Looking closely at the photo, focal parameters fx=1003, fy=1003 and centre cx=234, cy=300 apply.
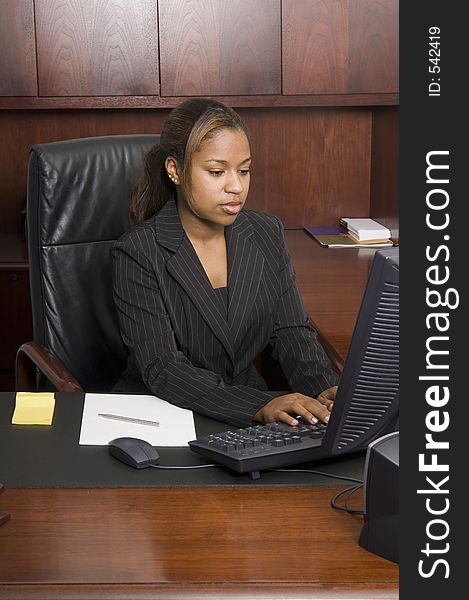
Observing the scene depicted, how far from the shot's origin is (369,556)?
132cm

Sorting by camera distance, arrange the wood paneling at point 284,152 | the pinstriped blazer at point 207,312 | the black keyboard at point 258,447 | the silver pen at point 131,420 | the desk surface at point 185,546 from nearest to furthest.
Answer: the desk surface at point 185,546
the black keyboard at point 258,447
the silver pen at point 131,420
the pinstriped blazer at point 207,312
the wood paneling at point 284,152

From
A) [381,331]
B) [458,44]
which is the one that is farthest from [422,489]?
[458,44]

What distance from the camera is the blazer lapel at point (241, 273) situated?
7.70 ft

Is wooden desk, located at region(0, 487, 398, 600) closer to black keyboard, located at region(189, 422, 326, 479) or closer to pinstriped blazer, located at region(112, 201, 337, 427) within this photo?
black keyboard, located at region(189, 422, 326, 479)

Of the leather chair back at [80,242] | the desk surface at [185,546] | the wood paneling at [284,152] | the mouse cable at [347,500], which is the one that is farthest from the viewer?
the wood paneling at [284,152]

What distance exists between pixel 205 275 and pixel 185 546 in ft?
3.44

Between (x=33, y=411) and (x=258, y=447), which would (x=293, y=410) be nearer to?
(x=258, y=447)

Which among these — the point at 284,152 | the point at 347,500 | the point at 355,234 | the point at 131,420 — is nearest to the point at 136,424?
the point at 131,420

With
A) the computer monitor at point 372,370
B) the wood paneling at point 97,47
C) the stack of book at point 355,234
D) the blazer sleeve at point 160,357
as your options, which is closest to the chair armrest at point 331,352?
the blazer sleeve at point 160,357

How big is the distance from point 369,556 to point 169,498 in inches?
13.0

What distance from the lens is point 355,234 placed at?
362 centimetres

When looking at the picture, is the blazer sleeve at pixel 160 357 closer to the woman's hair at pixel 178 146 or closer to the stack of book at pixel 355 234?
the woman's hair at pixel 178 146

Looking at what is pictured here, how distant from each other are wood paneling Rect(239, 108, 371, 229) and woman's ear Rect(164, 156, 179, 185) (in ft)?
4.86

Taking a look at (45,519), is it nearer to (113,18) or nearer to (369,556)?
(369,556)
